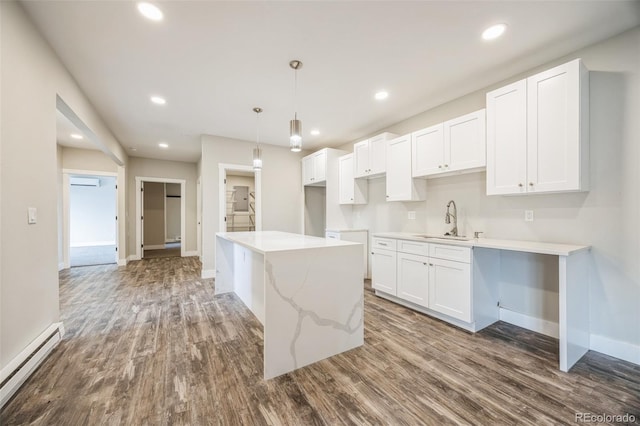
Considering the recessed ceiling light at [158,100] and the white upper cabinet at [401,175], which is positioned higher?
the recessed ceiling light at [158,100]

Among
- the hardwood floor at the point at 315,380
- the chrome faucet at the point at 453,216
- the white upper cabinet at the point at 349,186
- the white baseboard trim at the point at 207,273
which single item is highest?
the white upper cabinet at the point at 349,186

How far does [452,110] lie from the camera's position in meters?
3.30

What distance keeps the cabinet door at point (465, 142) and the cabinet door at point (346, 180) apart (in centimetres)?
186

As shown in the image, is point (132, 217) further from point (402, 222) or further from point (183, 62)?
point (402, 222)

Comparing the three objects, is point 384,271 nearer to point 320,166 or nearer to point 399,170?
point 399,170

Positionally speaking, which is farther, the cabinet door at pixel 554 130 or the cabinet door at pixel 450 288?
the cabinet door at pixel 450 288

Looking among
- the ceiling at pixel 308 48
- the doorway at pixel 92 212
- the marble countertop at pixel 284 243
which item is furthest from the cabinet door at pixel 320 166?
the doorway at pixel 92 212

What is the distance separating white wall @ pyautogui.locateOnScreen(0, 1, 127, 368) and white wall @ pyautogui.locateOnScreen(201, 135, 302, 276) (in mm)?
2421

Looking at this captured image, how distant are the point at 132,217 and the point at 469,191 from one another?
7577 mm

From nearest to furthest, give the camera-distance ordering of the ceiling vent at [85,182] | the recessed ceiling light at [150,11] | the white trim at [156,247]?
the recessed ceiling light at [150,11] → the white trim at [156,247] → the ceiling vent at [85,182]

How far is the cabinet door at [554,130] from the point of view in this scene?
2096 millimetres

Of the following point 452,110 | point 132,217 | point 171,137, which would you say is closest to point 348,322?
point 452,110

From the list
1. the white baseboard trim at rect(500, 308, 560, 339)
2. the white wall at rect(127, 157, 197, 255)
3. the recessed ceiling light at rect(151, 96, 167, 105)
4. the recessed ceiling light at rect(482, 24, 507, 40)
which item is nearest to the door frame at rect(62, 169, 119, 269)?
the white wall at rect(127, 157, 197, 255)

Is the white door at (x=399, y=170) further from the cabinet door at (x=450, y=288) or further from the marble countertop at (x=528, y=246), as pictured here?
the cabinet door at (x=450, y=288)
